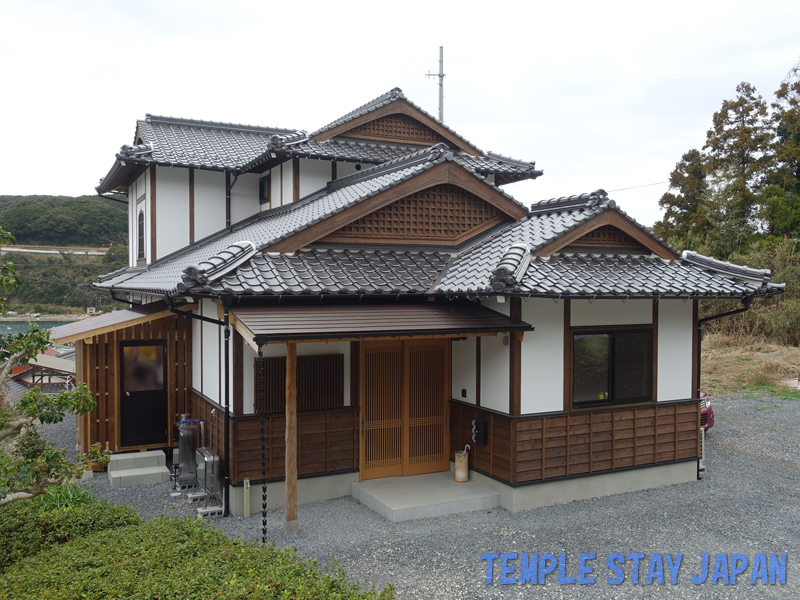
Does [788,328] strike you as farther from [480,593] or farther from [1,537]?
[1,537]

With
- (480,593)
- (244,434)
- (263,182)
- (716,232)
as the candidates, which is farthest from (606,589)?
(716,232)

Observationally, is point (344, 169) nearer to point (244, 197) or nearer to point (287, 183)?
point (287, 183)

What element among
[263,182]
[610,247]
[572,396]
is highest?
[263,182]

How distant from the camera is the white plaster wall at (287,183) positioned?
12.5m

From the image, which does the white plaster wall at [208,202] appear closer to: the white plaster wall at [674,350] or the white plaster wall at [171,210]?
the white plaster wall at [171,210]

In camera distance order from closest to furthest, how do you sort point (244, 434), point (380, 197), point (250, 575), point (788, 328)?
point (250, 575), point (244, 434), point (380, 197), point (788, 328)

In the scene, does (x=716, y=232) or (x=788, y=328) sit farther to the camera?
(x=716, y=232)

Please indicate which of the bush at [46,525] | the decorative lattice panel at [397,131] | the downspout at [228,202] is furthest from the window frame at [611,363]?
the downspout at [228,202]

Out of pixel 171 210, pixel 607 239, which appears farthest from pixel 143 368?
pixel 607 239

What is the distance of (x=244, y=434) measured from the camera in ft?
26.6

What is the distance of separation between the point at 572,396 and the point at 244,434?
4726 mm

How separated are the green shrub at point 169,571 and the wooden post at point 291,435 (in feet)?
5.86

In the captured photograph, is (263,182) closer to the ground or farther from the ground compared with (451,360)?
farther from the ground

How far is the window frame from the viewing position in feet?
28.2
